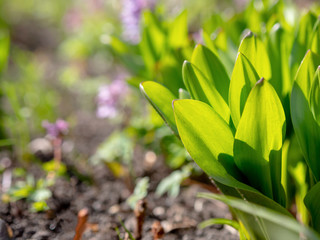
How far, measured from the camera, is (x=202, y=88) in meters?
0.98

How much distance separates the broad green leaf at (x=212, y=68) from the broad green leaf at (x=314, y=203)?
1.06ft

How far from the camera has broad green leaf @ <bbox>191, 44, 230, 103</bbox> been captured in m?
1.02

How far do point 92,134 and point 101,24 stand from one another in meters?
1.57

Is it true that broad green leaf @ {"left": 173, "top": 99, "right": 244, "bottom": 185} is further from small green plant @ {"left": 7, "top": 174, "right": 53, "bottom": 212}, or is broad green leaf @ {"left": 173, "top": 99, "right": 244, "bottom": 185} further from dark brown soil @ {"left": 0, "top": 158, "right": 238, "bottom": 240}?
small green plant @ {"left": 7, "top": 174, "right": 53, "bottom": 212}

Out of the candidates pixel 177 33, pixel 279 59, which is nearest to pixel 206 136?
pixel 279 59

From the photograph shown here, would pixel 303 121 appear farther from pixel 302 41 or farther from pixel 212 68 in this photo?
pixel 302 41

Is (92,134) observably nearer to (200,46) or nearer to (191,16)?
(200,46)

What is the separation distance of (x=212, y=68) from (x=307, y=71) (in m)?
0.25

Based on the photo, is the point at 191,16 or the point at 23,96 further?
the point at 191,16

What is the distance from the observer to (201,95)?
3.24 feet

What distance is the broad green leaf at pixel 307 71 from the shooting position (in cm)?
94

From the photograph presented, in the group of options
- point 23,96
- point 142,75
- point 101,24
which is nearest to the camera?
point 142,75

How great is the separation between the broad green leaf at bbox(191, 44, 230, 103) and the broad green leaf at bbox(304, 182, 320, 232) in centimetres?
32

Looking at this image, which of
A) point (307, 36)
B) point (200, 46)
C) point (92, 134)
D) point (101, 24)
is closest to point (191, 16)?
point (101, 24)
